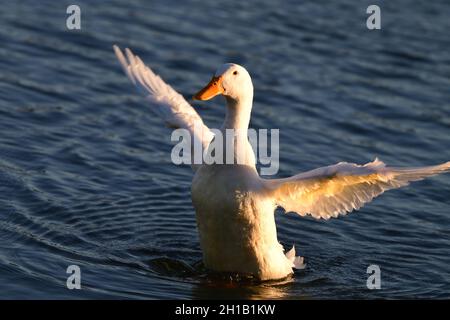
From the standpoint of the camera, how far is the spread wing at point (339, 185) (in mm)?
9477

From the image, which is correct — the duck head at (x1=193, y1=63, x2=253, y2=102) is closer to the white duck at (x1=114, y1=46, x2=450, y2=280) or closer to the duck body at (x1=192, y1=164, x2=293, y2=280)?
the white duck at (x1=114, y1=46, x2=450, y2=280)

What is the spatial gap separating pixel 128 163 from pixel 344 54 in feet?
23.7

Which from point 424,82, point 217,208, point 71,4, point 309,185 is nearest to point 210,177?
point 217,208

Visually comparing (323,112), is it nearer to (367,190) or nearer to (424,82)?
(424,82)

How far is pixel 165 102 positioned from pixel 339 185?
2.77m

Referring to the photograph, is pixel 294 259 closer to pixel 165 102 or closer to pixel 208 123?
pixel 165 102

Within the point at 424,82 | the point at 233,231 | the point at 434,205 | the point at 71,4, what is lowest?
the point at 233,231

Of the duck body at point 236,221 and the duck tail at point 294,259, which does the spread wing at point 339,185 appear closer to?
the duck body at point 236,221

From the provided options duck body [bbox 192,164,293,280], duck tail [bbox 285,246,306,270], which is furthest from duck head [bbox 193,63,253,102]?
duck tail [bbox 285,246,306,270]

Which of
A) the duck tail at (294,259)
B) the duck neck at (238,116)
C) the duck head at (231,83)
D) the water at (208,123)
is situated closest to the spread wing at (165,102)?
the duck neck at (238,116)

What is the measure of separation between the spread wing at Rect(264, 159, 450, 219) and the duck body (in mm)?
247

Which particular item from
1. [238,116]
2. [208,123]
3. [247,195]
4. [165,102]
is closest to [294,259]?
[247,195]

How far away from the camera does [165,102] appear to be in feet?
39.0
